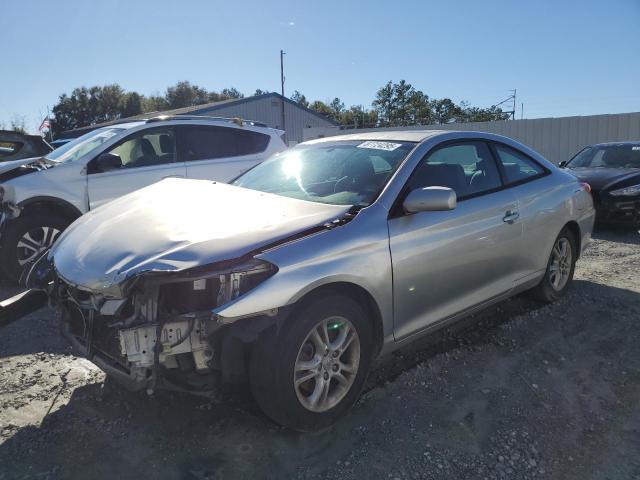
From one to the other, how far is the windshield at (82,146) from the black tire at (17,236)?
2.75 feet

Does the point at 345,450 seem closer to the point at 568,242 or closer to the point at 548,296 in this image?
the point at 548,296

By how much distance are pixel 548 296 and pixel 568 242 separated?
1.90 ft

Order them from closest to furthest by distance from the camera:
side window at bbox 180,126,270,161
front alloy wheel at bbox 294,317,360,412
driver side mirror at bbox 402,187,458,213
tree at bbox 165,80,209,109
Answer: front alloy wheel at bbox 294,317,360,412, driver side mirror at bbox 402,187,458,213, side window at bbox 180,126,270,161, tree at bbox 165,80,209,109

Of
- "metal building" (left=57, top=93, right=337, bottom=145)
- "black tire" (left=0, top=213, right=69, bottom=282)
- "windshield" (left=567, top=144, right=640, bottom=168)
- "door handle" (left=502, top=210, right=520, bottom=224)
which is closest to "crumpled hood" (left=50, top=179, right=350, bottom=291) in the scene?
"door handle" (left=502, top=210, right=520, bottom=224)

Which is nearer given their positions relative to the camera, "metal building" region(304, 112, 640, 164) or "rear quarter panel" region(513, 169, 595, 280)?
"rear quarter panel" region(513, 169, 595, 280)

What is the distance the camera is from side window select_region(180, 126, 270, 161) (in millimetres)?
6824

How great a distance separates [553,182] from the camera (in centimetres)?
464

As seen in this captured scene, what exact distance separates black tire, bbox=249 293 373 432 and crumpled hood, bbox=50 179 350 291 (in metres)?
0.43

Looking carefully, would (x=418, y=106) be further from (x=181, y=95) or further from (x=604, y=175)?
(x=604, y=175)

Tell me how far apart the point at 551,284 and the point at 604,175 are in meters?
4.85

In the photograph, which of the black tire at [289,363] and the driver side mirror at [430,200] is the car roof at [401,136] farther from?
the black tire at [289,363]

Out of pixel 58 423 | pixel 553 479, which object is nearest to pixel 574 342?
pixel 553 479

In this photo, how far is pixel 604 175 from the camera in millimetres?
8570

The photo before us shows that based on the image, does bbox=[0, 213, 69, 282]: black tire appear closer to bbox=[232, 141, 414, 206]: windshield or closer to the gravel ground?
the gravel ground
